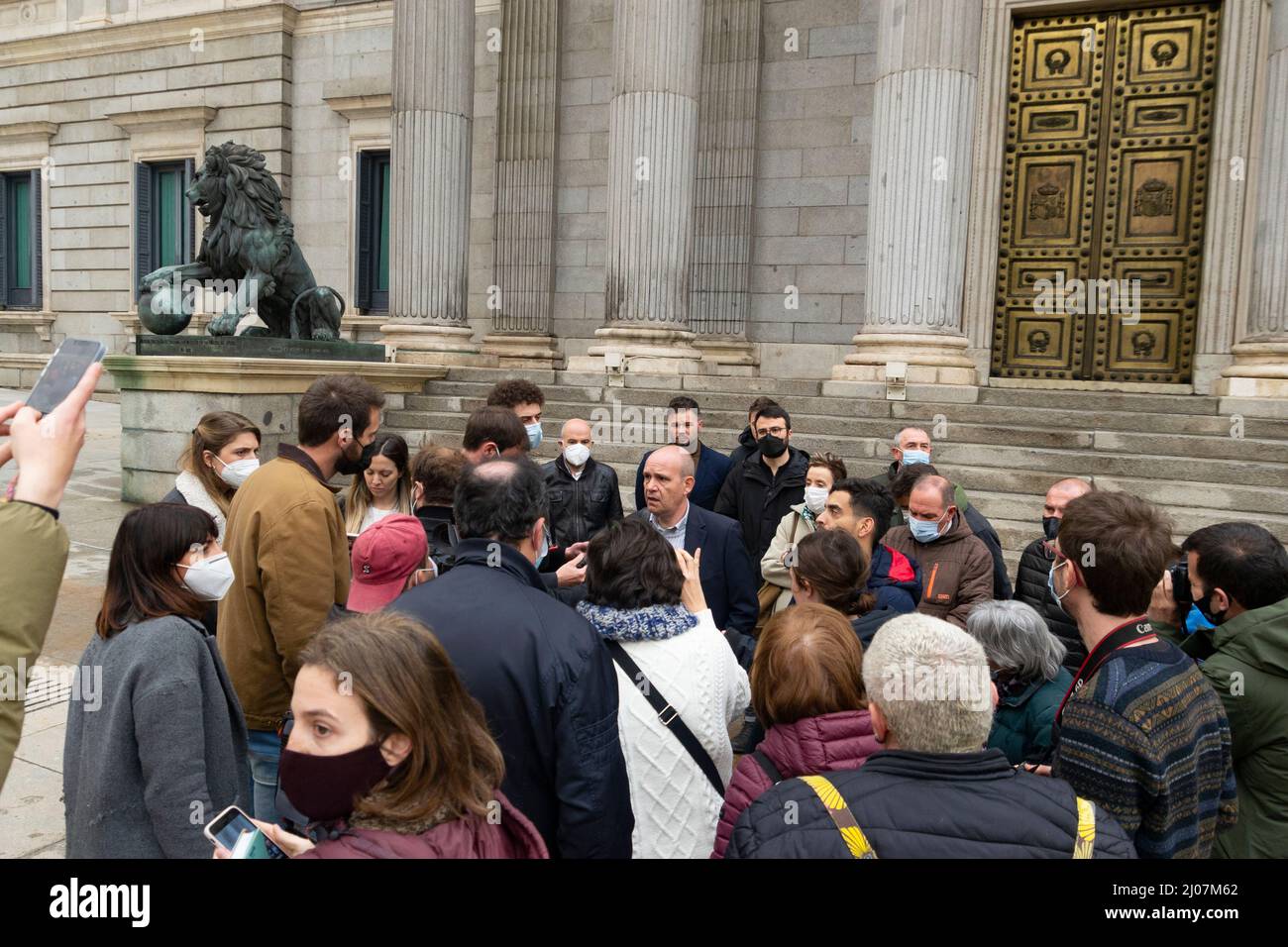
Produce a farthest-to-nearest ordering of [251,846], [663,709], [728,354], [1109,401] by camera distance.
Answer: [728,354], [1109,401], [663,709], [251,846]

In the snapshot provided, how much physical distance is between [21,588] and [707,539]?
3584 millimetres

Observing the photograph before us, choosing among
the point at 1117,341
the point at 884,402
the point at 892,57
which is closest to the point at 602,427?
the point at 884,402

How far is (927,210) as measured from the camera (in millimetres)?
10609

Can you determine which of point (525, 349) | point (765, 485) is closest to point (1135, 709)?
point (765, 485)

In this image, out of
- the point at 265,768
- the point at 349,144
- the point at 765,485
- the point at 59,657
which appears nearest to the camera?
the point at 265,768

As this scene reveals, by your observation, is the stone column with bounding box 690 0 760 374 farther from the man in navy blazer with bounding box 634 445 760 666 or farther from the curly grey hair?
the curly grey hair

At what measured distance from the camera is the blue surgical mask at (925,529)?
4.98 m

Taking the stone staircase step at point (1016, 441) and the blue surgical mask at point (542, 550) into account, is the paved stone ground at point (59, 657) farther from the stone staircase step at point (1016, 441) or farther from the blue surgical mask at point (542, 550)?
the stone staircase step at point (1016, 441)

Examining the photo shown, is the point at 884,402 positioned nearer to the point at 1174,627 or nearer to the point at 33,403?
the point at 1174,627

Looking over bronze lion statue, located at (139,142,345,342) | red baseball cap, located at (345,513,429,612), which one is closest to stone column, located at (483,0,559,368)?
bronze lion statue, located at (139,142,345,342)

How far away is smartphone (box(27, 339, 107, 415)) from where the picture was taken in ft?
6.14

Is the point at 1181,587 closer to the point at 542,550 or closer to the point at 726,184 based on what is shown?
the point at 542,550

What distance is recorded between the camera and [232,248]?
10.5 metres

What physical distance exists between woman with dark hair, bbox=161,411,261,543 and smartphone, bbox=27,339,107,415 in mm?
2417
